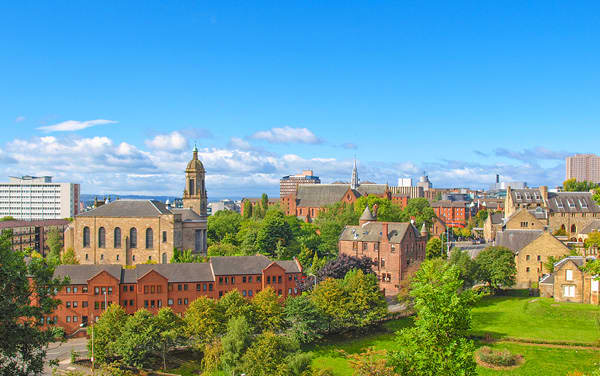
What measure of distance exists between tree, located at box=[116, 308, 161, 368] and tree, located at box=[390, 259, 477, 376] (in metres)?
30.1

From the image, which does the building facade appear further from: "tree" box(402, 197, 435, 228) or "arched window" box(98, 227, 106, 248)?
"tree" box(402, 197, 435, 228)

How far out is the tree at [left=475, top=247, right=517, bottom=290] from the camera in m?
69.9

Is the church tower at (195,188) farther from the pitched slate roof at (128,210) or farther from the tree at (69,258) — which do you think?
the tree at (69,258)

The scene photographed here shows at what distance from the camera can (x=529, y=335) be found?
2120 inches

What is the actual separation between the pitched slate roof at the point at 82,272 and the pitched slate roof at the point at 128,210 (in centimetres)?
2113

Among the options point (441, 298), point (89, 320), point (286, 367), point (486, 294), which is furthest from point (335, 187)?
point (441, 298)

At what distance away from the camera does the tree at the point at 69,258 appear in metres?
Answer: 79.5

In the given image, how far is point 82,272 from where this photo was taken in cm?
6259

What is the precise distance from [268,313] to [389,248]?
92.5 ft

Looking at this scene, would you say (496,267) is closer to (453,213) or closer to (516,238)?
(516,238)

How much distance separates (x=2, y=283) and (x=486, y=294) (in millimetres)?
60879

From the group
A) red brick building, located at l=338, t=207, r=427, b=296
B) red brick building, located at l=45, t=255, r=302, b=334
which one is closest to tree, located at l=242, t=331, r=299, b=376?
red brick building, located at l=45, t=255, r=302, b=334

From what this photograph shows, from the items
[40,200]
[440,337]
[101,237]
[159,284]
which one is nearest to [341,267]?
[159,284]

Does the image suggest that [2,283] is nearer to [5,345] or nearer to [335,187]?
[5,345]
